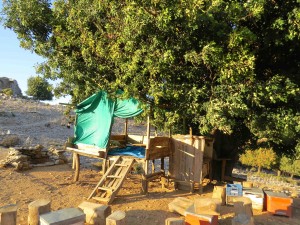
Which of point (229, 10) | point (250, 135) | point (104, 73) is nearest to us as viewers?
point (229, 10)

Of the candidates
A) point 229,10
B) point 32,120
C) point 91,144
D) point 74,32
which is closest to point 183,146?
point 91,144

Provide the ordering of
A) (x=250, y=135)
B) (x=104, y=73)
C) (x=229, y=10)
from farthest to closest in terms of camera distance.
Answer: (x=250, y=135)
(x=104, y=73)
(x=229, y=10)

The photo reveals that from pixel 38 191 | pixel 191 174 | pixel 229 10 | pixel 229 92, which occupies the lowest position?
pixel 38 191

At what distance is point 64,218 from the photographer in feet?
16.6

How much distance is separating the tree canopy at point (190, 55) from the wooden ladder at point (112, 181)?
2.16 meters

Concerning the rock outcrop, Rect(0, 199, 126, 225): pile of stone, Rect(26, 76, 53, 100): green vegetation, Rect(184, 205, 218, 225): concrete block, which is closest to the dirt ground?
Rect(0, 199, 126, 225): pile of stone

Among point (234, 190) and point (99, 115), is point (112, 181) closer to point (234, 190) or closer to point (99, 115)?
point (99, 115)

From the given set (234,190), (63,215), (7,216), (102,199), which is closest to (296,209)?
(234,190)

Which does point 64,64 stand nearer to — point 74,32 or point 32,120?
point 74,32

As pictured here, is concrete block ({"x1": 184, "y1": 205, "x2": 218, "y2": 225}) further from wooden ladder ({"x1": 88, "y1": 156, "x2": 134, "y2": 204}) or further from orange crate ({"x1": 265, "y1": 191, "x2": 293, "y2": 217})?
wooden ladder ({"x1": 88, "y1": 156, "x2": 134, "y2": 204})

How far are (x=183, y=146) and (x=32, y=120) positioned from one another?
27.7 metres

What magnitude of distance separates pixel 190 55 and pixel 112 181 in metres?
5.00

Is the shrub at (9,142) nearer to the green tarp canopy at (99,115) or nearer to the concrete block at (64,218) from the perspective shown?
the green tarp canopy at (99,115)

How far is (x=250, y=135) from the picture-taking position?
36.6ft
